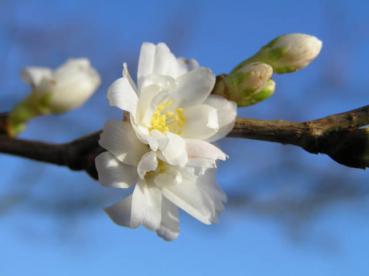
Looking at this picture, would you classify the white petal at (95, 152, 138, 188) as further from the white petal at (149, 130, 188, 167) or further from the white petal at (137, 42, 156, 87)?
the white petal at (137, 42, 156, 87)

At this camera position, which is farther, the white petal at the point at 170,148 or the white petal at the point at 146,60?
the white petal at the point at 146,60

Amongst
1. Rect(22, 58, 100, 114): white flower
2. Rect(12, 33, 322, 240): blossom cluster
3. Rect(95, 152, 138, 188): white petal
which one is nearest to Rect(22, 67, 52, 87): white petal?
Rect(22, 58, 100, 114): white flower

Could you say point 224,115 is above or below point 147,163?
above

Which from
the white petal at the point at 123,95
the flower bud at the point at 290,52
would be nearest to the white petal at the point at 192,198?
the white petal at the point at 123,95

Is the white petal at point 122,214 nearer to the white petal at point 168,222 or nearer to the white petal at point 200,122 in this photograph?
the white petal at point 168,222

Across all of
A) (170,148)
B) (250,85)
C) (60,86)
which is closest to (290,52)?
(250,85)

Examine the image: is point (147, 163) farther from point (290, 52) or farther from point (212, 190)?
point (290, 52)
